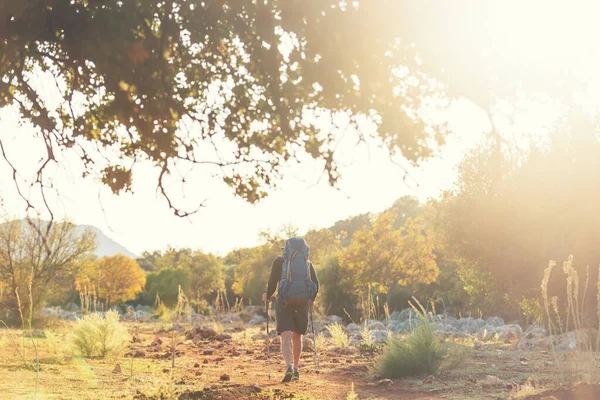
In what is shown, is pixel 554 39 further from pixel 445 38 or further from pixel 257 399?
pixel 257 399

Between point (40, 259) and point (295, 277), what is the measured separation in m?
17.7

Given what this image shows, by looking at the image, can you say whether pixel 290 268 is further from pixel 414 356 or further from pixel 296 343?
pixel 414 356

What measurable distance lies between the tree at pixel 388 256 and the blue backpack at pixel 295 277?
23.4m

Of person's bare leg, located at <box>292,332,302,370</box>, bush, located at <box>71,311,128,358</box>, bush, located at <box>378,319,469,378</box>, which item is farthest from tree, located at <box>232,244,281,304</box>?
person's bare leg, located at <box>292,332,302,370</box>

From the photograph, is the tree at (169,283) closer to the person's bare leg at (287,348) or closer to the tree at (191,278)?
the tree at (191,278)

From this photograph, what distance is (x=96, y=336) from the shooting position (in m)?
11.4

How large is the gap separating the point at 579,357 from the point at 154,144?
563 cm

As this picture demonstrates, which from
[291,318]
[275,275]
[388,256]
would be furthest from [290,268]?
[388,256]

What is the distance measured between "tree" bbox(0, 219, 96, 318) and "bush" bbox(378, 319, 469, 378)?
15.5 metres

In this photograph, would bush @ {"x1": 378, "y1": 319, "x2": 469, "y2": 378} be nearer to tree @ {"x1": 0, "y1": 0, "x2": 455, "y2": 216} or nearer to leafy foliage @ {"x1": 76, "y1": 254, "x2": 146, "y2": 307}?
tree @ {"x1": 0, "y1": 0, "x2": 455, "y2": 216}

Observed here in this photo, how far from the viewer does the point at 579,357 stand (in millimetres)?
6750

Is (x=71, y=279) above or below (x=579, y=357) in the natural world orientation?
above

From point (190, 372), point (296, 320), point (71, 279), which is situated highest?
point (71, 279)

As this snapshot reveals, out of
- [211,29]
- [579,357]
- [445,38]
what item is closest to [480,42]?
[445,38]
